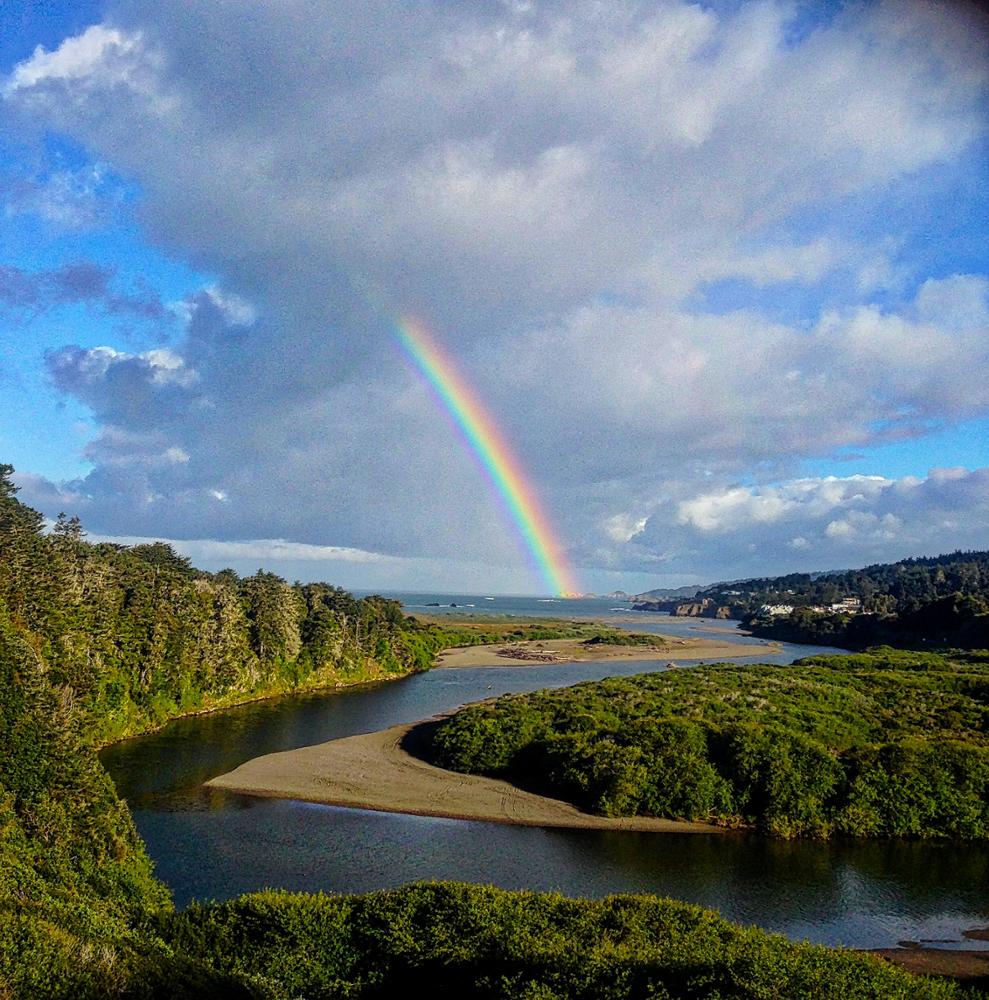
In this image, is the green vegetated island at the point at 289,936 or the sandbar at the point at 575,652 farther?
the sandbar at the point at 575,652

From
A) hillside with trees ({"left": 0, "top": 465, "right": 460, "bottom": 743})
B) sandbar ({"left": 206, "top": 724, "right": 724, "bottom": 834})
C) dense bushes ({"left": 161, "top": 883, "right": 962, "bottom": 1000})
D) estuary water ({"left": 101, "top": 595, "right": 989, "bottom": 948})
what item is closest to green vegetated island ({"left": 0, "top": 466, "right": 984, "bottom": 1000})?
dense bushes ({"left": 161, "top": 883, "right": 962, "bottom": 1000})

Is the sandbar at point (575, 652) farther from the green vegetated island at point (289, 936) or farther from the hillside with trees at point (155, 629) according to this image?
the green vegetated island at point (289, 936)

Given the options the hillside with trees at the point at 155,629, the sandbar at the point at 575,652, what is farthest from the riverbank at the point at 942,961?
the sandbar at the point at 575,652

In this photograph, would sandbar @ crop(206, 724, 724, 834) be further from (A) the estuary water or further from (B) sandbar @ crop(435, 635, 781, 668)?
(B) sandbar @ crop(435, 635, 781, 668)

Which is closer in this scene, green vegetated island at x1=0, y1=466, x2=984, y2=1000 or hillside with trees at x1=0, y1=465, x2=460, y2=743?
green vegetated island at x1=0, y1=466, x2=984, y2=1000

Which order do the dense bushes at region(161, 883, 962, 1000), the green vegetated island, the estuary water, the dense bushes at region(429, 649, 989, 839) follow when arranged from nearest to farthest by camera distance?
the green vegetated island
the dense bushes at region(161, 883, 962, 1000)
the estuary water
the dense bushes at region(429, 649, 989, 839)

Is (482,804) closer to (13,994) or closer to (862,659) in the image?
(13,994)

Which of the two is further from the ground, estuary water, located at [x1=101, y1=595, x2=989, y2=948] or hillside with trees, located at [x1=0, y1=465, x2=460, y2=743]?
hillside with trees, located at [x1=0, y1=465, x2=460, y2=743]

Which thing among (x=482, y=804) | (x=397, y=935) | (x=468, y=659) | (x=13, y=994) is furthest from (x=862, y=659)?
(x=13, y=994)
